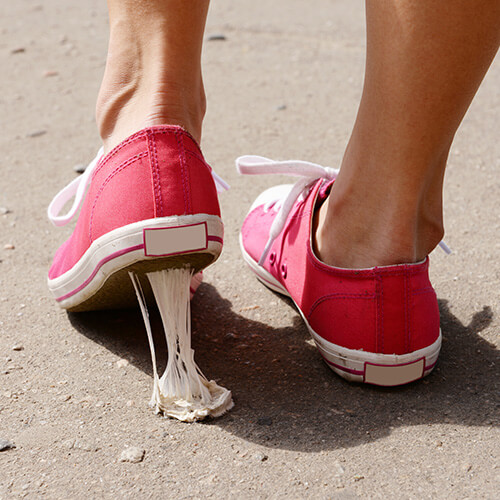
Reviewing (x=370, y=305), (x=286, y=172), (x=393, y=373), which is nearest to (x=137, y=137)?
(x=286, y=172)

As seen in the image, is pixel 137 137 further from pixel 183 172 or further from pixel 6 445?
pixel 6 445

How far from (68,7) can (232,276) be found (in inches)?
115

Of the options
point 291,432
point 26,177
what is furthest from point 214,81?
point 291,432

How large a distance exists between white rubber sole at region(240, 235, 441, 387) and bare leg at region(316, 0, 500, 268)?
16cm

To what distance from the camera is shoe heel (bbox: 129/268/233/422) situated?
3.99 ft

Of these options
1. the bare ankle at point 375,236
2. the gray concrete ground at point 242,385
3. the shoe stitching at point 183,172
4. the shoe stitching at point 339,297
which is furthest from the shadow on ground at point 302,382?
the shoe stitching at point 183,172

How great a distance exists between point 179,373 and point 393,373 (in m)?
0.38

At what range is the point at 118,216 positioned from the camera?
3.88ft

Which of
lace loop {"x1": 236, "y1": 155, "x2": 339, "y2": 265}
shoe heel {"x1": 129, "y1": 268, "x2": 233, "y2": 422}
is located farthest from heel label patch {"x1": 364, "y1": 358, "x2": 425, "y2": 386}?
lace loop {"x1": 236, "y1": 155, "x2": 339, "y2": 265}

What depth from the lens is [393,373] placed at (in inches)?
50.1

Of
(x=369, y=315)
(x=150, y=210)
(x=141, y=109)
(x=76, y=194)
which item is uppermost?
(x=141, y=109)

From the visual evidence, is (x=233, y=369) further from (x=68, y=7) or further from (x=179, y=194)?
(x=68, y=7)

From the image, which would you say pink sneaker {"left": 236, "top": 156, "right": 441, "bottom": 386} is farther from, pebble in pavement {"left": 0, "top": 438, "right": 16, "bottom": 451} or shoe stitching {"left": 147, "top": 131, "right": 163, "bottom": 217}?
pebble in pavement {"left": 0, "top": 438, "right": 16, "bottom": 451}

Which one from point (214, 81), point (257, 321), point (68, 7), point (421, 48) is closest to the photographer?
point (421, 48)
